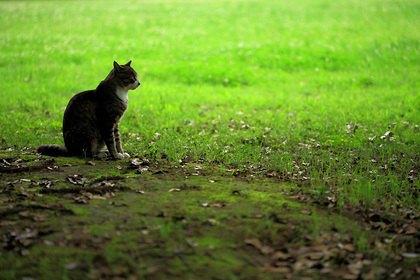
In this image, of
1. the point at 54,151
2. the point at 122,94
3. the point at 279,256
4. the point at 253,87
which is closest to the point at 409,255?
the point at 279,256

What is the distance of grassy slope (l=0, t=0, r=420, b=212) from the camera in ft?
22.9

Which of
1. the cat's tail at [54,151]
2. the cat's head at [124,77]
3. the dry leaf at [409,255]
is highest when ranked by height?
the cat's head at [124,77]

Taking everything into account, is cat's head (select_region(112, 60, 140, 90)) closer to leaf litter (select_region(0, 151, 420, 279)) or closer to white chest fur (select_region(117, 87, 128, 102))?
white chest fur (select_region(117, 87, 128, 102))

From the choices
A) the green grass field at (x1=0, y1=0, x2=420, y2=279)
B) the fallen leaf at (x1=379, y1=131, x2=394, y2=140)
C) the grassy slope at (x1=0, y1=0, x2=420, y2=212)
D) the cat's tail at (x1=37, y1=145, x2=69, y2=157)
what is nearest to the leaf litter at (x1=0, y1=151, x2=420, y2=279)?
the green grass field at (x1=0, y1=0, x2=420, y2=279)

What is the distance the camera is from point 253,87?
1316cm

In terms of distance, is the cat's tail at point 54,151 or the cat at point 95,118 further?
the cat's tail at point 54,151

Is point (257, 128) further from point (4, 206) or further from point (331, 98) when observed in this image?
point (4, 206)

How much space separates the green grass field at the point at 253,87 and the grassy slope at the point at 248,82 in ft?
0.16

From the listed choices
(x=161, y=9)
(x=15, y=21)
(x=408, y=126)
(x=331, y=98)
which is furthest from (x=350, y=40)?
(x=15, y=21)

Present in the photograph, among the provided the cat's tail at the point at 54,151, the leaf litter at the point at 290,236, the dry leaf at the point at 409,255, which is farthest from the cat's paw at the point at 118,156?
the dry leaf at the point at 409,255

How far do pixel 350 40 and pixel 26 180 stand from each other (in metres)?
16.6

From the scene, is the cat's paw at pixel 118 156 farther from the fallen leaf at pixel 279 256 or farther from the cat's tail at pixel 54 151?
the fallen leaf at pixel 279 256

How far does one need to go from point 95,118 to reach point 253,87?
25.2 feet

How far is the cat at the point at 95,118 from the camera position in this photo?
21.2 ft
